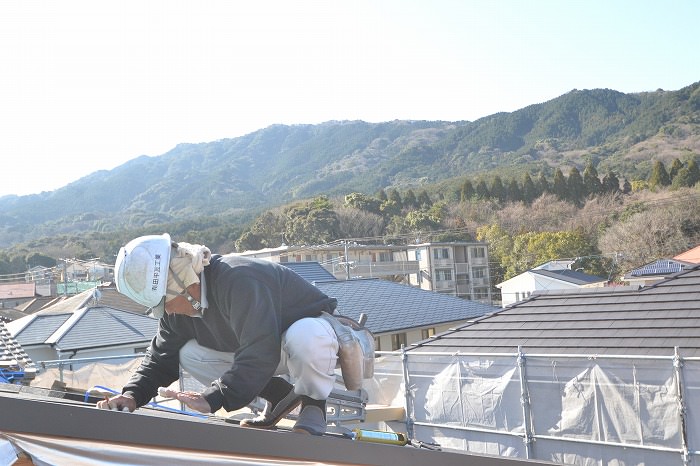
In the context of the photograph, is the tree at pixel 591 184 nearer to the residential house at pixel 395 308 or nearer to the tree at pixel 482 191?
the tree at pixel 482 191

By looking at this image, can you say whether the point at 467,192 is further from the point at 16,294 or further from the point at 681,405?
the point at 681,405

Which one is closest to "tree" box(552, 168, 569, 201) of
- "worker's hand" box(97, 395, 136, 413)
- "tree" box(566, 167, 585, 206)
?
"tree" box(566, 167, 585, 206)

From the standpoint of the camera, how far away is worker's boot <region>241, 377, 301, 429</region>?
2.82 m

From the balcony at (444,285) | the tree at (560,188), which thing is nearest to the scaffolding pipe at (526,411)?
the balcony at (444,285)

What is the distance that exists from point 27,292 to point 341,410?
158ft

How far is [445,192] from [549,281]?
3654 cm

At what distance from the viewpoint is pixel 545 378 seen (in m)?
8.93

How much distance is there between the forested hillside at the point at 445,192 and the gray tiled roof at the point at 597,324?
30459mm

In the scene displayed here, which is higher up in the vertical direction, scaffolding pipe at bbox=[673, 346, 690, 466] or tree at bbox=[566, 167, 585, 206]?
tree at bbox=[566, 167, 585, 206]

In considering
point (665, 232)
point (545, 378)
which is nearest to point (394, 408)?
point (545, 378)

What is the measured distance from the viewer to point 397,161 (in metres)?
141

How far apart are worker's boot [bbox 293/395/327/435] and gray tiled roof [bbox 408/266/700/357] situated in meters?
7.21

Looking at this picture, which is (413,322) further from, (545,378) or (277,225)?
(277,225)

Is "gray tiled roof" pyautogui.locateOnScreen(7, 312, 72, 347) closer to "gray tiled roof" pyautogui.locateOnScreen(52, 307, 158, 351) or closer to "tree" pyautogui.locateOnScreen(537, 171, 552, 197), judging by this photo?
"gray tiled roof" pyautogui.locateOnScreen(52, 307, 158, 351)
